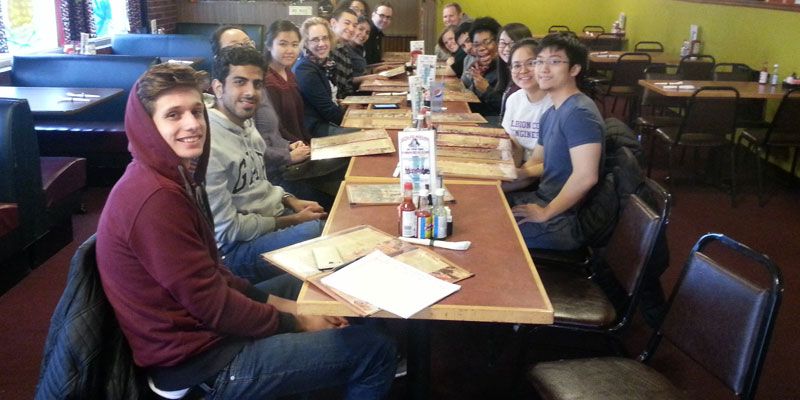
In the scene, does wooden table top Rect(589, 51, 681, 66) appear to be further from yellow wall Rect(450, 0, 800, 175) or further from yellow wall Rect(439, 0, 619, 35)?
yellow wall Rect(439, 0, 619, 35)

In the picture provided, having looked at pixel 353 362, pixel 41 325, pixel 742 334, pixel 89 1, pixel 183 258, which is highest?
pixel 89 1

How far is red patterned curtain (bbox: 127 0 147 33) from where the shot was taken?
6797 millimetres

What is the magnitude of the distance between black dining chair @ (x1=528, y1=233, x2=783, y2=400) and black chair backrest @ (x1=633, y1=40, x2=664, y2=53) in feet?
22.4

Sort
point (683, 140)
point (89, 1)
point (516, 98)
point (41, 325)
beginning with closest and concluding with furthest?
point (41, 325) < point (516, 98) < point (683, 140) < point (89, 1)

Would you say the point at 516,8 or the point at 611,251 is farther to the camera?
the point at 516,8

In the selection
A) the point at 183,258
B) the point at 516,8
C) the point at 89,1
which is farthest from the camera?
the point at 516,8

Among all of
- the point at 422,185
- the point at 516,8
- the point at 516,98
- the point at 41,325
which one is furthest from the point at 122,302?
the point at 516,8

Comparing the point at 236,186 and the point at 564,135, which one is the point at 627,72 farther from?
the point at 236,186

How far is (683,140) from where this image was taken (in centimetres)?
454

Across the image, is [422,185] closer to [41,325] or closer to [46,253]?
[41,325]

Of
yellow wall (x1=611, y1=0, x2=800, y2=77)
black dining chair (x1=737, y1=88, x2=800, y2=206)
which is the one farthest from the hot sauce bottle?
yellow wall (x1=611, y1=0, x2=800, y2=77)

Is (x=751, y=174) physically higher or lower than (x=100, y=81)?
lower

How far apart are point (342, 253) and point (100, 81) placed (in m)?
3.72

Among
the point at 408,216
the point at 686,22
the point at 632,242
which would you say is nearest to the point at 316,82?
the point at 408,216
